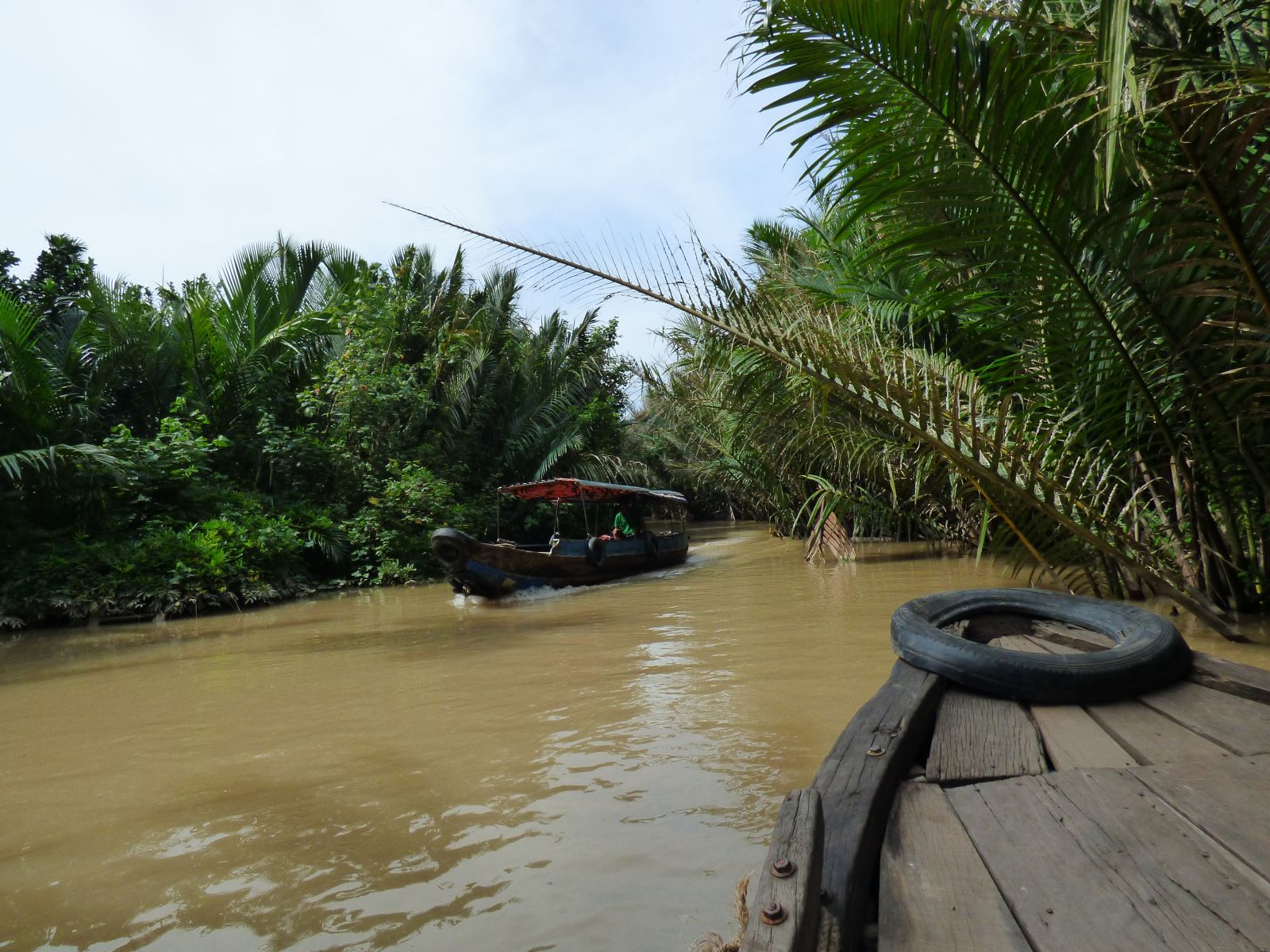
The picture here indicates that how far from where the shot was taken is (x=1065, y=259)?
4.02 m

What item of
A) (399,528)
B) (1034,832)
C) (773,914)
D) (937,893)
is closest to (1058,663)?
(1034,832)

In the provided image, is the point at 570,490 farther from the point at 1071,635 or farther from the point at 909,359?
the point at 1071,635

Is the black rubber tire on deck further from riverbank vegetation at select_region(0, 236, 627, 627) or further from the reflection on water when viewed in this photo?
riverbank vegetation at select_region(0, 236, 627, 627)

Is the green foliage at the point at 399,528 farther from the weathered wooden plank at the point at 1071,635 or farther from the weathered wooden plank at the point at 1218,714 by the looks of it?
the weathered wooden plank at the point at 1218,714

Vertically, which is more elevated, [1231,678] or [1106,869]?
[1231,678]

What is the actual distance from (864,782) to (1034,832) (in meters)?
0.33

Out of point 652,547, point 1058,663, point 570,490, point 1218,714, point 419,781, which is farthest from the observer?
point 652,547

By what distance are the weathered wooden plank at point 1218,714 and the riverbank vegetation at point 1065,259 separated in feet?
5.15

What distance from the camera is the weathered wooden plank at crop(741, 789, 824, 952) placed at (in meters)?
1.24

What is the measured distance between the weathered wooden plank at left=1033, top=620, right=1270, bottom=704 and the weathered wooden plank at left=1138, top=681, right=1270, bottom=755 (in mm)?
25

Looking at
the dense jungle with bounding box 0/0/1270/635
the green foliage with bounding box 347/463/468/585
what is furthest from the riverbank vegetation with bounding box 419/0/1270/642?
the green foliage with bounding box 347/463/468/585

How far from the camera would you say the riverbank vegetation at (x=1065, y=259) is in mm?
3238

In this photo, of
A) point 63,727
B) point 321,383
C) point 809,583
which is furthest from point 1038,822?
point 321,383

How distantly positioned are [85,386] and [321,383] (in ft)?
12.4
